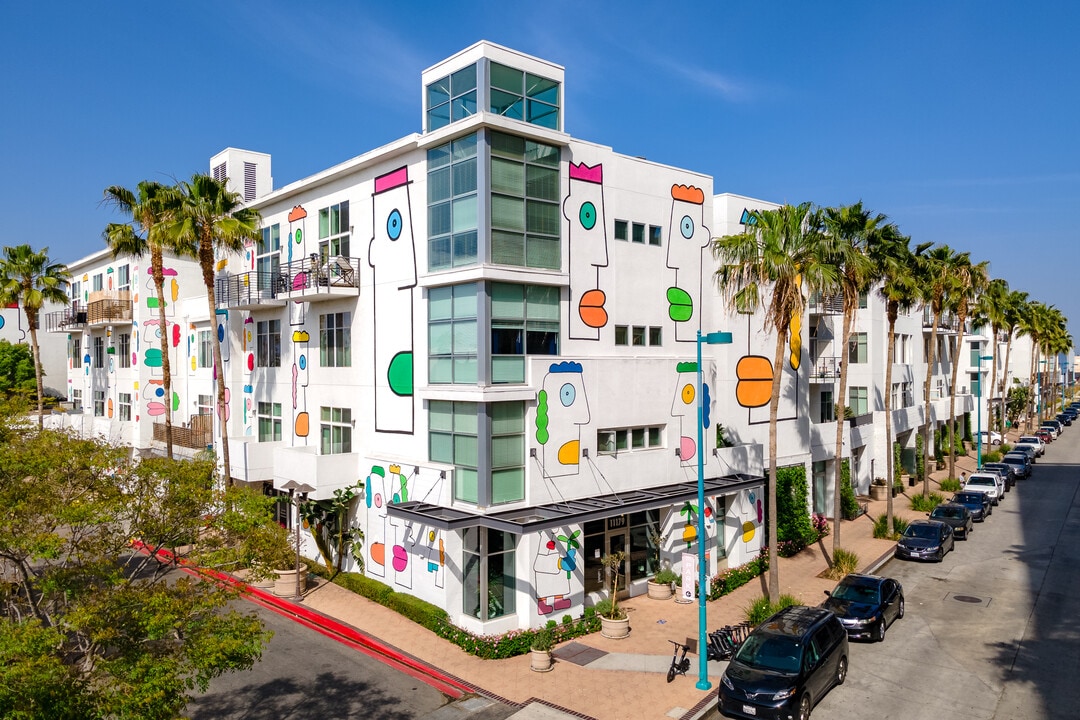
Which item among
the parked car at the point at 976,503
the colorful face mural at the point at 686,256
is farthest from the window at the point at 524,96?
the parked car at the point at 976,503

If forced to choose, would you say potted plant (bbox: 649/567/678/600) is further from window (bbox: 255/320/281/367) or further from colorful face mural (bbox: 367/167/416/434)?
window (bbox: 255/320/281/367)

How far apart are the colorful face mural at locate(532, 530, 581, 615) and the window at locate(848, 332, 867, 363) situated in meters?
26.2

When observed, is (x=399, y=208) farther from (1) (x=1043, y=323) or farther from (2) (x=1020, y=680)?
(1) (x=1043, y=323)

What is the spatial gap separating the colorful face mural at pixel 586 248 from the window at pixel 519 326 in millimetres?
842

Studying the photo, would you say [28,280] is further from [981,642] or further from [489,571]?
[981,642]

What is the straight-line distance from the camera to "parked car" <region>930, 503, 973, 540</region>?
112ft

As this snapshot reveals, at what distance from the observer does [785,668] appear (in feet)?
54.3

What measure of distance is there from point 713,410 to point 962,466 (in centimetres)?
3683

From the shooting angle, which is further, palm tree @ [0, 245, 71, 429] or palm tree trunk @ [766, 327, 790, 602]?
palm tree @ [0, 245, 71, 429]

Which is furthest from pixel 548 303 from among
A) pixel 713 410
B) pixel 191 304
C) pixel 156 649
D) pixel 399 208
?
pixel 191 304

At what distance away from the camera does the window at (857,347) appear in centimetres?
4238

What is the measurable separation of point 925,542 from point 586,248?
18.9m

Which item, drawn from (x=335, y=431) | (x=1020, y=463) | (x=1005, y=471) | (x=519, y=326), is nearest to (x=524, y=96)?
(x=519, y=326)

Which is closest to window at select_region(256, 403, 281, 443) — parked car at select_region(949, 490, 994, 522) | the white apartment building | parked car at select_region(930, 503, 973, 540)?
the white apartment building
